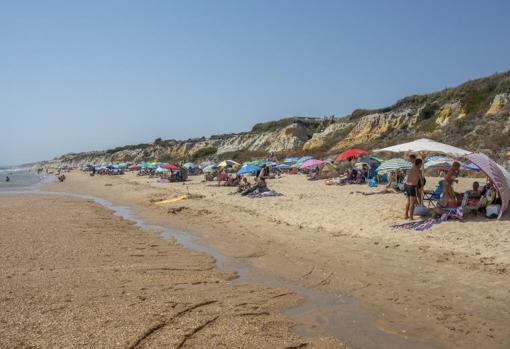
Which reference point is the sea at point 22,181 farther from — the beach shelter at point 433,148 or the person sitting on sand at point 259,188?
the beach shelter at point 433,148

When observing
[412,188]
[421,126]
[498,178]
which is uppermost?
[421,126]

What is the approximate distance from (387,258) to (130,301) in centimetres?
475

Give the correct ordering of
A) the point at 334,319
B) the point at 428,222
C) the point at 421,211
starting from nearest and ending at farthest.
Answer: the point at 334,319 → the point at 428,222 → the point at 421,211

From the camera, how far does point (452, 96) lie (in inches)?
1676

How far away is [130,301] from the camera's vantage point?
570 cm

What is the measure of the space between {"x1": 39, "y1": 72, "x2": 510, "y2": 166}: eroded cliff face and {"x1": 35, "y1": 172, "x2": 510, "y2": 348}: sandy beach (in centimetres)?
1711

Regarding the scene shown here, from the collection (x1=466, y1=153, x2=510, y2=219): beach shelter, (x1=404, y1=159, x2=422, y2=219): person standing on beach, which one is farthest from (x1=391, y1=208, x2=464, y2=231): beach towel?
(x1=466, y1=153, x2=510, y2=219): beach shelter

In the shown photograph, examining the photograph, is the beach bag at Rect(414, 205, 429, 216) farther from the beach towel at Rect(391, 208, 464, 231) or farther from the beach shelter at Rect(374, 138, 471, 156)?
the beach shelter at Rect(374, 138, 471, 156)

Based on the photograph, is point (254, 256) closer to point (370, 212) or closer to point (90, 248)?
point (90, 248)

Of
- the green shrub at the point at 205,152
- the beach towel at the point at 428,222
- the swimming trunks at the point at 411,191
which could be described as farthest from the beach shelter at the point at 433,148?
the green shrub at the point at 205,152

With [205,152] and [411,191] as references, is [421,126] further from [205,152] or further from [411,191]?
[205,152]

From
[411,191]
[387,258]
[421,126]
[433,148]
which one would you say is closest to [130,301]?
[387,258]

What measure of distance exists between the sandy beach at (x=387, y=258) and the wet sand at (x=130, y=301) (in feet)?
2.81

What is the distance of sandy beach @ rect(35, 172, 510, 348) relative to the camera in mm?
5102
